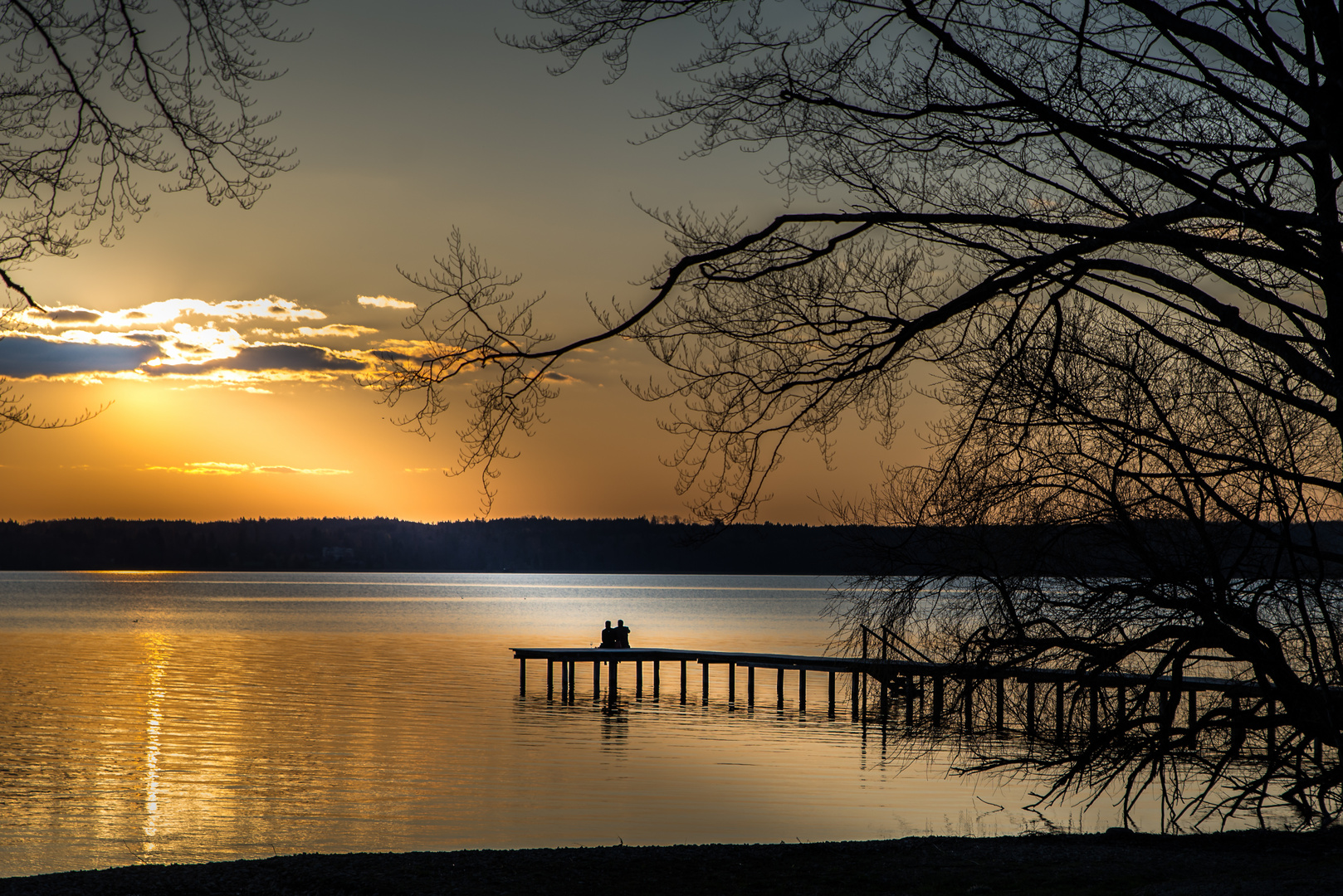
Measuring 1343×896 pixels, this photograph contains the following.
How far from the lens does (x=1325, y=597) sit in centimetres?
875

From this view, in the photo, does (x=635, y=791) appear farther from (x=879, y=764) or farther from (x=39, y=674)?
(x=39, y=674)

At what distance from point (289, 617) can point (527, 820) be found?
3530 inches

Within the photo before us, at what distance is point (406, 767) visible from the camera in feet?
79.6

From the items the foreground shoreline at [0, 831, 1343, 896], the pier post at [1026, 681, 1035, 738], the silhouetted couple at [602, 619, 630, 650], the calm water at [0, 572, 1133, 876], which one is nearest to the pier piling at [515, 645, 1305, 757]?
the pier post at [1026, 681, 1035, 738]

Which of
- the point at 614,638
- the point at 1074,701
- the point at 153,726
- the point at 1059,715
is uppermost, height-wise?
the point at 1074,701

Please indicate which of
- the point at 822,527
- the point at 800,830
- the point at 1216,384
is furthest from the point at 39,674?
the point at 1216,384

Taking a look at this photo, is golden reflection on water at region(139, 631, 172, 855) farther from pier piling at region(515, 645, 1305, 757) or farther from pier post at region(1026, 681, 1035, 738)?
pier post at region(1026, 681, 1035, 738)

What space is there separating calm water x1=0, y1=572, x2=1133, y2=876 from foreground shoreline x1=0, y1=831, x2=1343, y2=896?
239 inches

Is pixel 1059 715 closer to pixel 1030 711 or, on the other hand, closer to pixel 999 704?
pixel 999 704

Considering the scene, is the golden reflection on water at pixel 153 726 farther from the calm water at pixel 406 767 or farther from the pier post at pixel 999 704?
the pier post at pixel 999 704

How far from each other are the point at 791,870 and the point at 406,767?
1580 centimetres

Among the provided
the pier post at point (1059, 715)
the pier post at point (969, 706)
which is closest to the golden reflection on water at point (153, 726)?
the pier post at point (969, 706)

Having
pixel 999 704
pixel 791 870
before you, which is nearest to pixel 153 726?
pixel 791 870

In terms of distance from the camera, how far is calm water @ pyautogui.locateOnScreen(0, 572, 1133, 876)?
18.0 m
